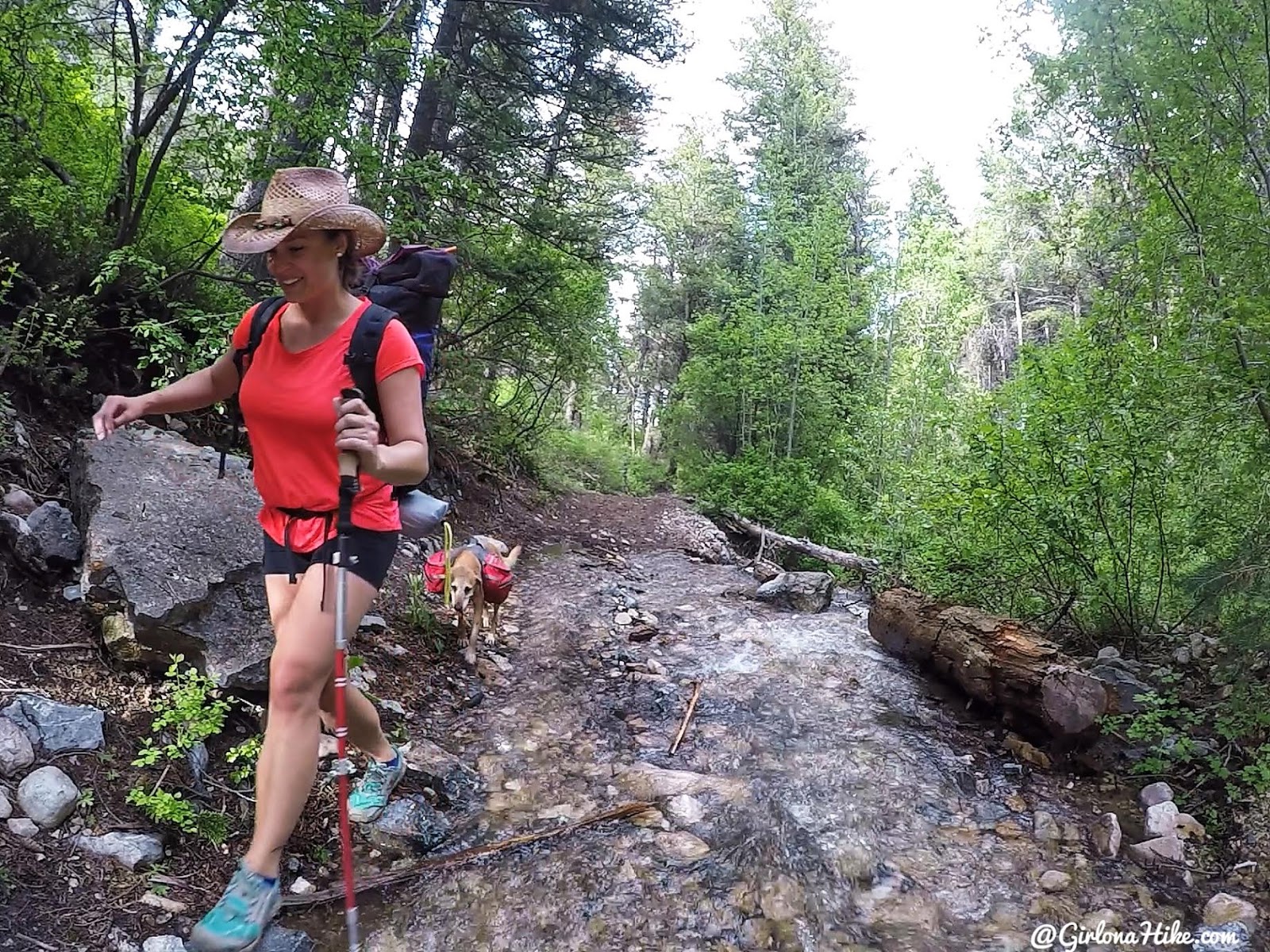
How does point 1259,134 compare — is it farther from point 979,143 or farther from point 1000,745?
point 979,143

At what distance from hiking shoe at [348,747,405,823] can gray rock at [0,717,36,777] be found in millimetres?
1084

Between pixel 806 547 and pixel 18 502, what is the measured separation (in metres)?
9.94

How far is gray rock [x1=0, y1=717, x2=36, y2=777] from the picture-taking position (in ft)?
8.03

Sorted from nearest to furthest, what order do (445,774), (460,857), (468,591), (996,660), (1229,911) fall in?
(1229,911) → (460,857) → (445,774) → (996,660) → (468,591)

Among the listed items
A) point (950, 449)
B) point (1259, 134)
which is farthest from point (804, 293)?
point (1259, 134)

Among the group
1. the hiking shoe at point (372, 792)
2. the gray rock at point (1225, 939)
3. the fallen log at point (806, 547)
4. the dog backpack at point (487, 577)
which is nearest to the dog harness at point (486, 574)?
the dog backpack at point (487, 577)

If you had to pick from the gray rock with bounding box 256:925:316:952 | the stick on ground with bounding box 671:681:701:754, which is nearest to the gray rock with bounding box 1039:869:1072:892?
the stick on ground with bounding box 671:681:701:754

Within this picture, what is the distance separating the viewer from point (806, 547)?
11.7m

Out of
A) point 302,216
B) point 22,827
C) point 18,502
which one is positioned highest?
point 302,216

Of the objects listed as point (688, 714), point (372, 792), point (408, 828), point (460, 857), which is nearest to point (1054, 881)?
point (688, 714)

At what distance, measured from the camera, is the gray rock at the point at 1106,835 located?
326 centimetres

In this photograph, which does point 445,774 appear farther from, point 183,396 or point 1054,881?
point 1054,881

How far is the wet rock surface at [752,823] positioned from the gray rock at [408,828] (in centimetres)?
8

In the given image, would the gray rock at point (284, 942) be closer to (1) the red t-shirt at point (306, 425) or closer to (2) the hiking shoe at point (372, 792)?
(2) the hiking shoe at point (372, 792)
